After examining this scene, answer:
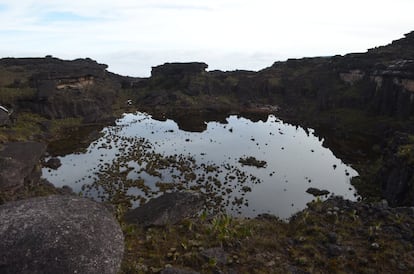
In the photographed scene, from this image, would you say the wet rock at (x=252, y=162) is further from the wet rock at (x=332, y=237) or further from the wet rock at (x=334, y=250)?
the wet rock at (x=334, y=250)

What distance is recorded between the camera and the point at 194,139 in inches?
2734

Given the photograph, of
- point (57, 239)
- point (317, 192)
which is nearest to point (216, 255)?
point (57, 239)

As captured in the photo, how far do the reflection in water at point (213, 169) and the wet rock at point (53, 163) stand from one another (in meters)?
1.00

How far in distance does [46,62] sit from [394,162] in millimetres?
128331

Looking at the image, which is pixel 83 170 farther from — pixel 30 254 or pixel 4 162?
pixel 30 254

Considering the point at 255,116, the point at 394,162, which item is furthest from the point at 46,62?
the point at 394,162

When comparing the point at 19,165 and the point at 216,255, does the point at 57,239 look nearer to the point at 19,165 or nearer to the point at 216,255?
the point at 216,255

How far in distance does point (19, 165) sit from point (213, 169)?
25.1 m

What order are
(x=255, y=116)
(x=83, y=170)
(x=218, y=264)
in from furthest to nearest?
(x=255, y=116) < (x=83, y=170) < (x=218, y=264)

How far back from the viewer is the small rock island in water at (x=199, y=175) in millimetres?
12391

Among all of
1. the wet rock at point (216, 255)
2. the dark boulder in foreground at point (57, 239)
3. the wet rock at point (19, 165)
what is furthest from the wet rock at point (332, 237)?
the wet rock at point (19, 165)

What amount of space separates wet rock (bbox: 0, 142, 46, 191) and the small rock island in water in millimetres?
113

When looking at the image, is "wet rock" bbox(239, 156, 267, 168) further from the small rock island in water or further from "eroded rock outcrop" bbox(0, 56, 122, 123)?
"eroded rock outcrop" bbox(0, 56, 122, 123)

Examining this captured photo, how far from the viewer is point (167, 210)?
19.8 metres
